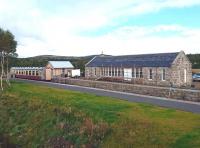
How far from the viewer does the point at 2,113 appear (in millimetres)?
36781

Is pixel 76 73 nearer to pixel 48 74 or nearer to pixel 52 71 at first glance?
pixel 52 71

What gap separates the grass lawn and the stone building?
20.8 m

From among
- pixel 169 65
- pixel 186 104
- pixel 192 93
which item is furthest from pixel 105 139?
pixel 169 65

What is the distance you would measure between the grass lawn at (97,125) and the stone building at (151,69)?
68.3ft

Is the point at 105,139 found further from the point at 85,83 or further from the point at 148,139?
the point at 85,83

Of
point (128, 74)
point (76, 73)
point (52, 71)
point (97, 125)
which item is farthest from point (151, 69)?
point (97, 125)

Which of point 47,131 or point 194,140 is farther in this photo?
point 47,131

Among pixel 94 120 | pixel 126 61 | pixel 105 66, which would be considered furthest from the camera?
pixel 105 66

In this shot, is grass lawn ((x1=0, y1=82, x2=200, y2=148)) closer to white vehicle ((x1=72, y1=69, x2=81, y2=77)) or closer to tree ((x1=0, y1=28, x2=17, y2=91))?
tree ((x1=0, y1=28, x2=17, y2=91))

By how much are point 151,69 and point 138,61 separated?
16.1ft

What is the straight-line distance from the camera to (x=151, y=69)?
187ft

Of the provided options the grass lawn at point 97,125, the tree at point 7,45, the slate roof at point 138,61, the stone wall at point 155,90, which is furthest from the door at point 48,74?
the grass lawn at point 97,125

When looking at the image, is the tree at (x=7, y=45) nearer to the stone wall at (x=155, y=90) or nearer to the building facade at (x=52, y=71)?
the building facade at (x=52, y=71)

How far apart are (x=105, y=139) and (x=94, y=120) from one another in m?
3.83
